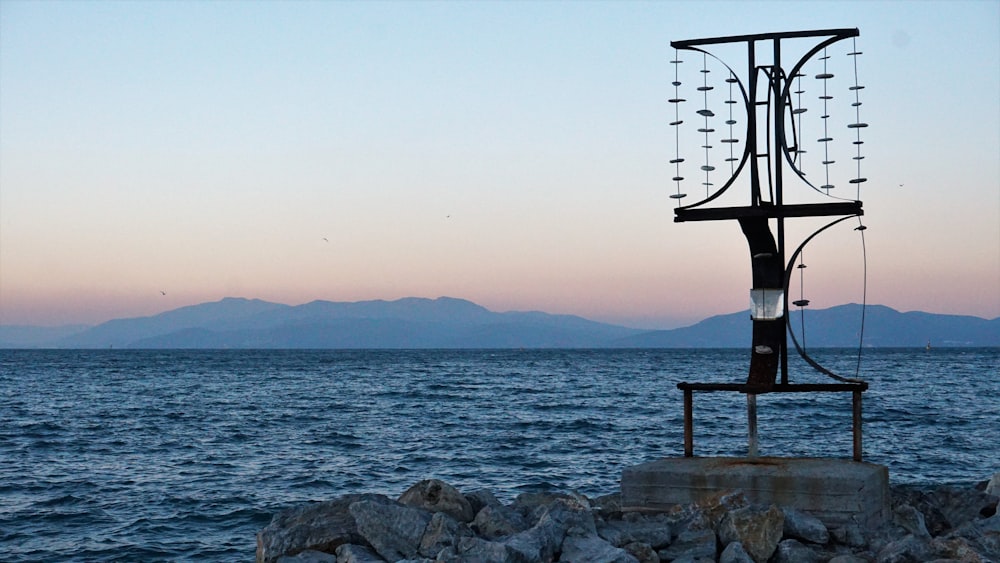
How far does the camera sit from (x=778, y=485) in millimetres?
12164

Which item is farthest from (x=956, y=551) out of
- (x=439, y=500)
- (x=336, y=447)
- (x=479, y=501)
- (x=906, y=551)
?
(x=336, y=447)

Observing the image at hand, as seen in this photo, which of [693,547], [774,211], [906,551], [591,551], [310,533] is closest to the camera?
[906,551]

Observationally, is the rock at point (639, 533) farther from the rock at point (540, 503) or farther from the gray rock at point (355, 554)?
the gray rock at point (355, 554)

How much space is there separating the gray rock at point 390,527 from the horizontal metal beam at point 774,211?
17.2ft

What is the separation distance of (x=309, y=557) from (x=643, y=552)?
380cm

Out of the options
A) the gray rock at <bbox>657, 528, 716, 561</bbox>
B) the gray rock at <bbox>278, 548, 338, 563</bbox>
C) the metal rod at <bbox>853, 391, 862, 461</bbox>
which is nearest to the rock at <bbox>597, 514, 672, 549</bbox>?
the gray rock at <bbox>657, 528, 716, 561</bbox>

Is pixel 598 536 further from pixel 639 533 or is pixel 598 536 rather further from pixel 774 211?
pixel 774 211

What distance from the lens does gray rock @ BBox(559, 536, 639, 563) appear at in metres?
10.6

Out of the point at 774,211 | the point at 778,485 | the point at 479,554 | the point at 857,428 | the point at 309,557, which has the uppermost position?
the point at 774,211

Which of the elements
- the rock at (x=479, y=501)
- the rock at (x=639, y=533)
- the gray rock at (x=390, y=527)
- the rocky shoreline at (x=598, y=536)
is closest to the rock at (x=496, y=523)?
the rocky shoreline at (x=598, y=536)

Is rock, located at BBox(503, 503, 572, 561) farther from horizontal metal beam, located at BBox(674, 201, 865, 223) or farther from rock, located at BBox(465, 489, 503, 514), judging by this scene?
horizontal metal beam, located at BBox(674, 201, 865, 223)

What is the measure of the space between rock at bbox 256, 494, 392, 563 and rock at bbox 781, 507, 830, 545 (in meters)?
4.76

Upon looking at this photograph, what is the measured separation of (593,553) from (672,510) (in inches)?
75.0

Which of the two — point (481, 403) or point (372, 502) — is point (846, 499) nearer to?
point (372, 502)
